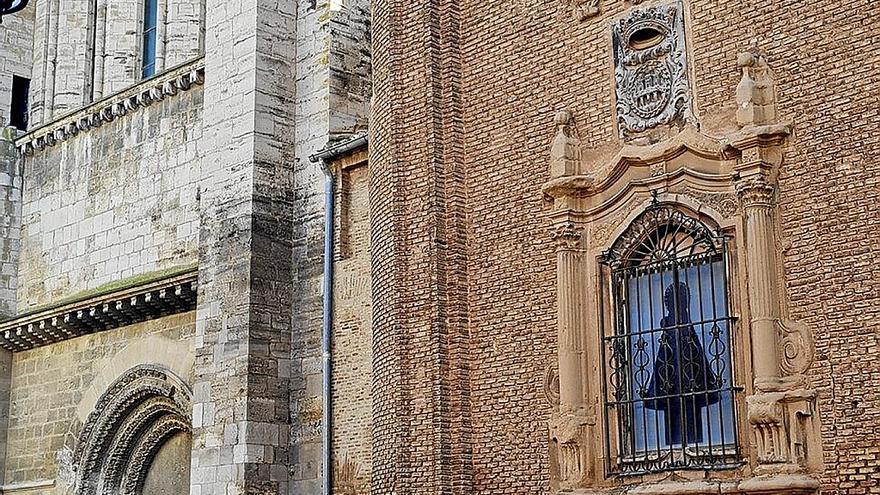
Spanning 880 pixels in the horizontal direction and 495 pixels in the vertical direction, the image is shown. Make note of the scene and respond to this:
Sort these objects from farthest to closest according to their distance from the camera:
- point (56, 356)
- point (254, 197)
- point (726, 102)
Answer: point (56, 356)
point (254, 197)
point (726, 102)

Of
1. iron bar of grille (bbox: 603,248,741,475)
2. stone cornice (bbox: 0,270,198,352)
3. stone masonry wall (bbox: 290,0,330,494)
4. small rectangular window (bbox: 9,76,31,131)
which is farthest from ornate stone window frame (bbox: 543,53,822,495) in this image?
small rectangular window (bbox: 9,76,31,131)

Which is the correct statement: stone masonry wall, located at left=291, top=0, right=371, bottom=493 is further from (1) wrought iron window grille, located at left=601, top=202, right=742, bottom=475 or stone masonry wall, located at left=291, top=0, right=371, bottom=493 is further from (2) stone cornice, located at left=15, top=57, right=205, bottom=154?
(1) wrought iron window grille, located at left=601, top=202, right=742, bottom=475

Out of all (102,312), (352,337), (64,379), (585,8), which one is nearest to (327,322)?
(352,337)

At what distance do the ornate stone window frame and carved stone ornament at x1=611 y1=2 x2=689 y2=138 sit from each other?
25 cm

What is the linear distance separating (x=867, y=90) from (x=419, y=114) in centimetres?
429

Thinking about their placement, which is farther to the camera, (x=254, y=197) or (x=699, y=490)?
(x=254, y=197)

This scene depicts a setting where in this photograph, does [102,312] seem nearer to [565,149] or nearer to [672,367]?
[565,149]

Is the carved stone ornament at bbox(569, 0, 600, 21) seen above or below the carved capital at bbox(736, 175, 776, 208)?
above

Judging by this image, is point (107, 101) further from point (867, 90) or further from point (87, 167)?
point (867, 90)

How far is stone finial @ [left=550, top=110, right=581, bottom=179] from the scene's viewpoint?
11.1 meters

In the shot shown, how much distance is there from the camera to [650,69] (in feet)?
35.9

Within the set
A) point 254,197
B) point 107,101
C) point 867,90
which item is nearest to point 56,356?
point 107,101

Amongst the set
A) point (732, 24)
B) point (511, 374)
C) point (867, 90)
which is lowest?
point (511, 374)

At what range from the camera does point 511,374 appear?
11.3 m
